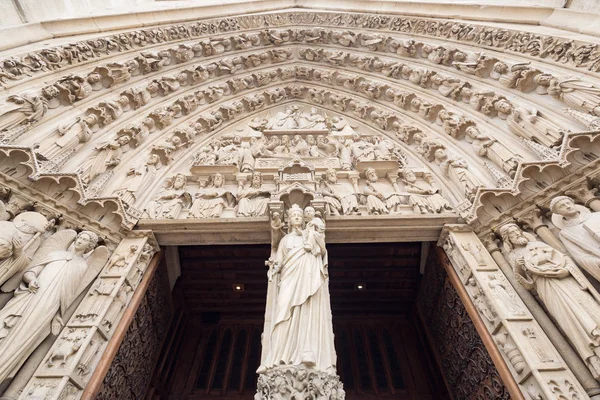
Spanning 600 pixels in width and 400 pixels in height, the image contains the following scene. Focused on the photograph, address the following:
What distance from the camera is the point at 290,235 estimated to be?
11.5 feet

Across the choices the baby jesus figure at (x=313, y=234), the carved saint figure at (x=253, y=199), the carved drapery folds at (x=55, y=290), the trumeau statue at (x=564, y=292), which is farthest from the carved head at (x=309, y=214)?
the trumeau statue at (x=564, y=292)

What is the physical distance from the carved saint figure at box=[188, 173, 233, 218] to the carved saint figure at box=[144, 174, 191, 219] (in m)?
0.17

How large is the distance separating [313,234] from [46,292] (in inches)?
93.3

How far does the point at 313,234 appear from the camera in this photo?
134 inches

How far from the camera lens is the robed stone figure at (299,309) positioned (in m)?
2.47

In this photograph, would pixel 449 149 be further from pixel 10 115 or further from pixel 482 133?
pixel 10 115

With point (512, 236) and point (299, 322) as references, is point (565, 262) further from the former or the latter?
point (299, 322)

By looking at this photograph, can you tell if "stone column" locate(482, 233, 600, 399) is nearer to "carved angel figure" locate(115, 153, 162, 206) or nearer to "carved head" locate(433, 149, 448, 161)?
"carved head" locate(433, 149, 448, 161)

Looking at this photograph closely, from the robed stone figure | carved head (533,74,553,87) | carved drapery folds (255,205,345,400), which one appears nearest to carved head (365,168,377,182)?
carved drapery folds (255,205,345,400)

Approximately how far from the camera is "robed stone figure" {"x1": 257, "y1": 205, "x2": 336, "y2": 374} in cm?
247

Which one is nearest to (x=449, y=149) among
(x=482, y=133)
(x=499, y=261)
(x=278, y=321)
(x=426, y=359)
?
(x=482, y=133)

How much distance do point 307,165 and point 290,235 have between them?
164 cm

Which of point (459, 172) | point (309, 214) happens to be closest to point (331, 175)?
point (309, 214)

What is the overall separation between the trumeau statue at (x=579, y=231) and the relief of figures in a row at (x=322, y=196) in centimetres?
121
